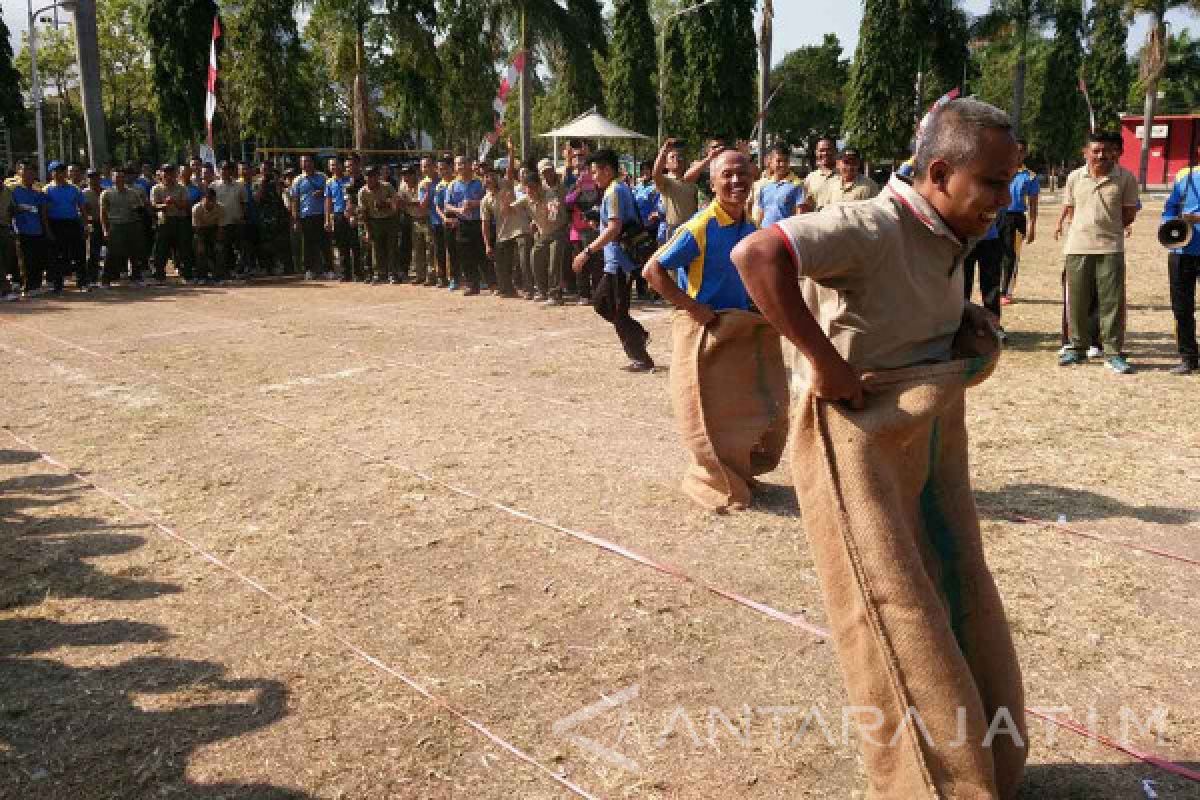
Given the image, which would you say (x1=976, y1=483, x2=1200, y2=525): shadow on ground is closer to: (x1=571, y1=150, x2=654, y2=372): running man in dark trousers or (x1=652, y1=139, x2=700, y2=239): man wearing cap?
(x1=571, y1=150, x2=654, y2=372): running man in dark trousers

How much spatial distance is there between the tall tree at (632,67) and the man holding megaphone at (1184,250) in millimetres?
42345

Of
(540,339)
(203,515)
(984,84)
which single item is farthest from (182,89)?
(984,84)

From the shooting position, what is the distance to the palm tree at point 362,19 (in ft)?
105

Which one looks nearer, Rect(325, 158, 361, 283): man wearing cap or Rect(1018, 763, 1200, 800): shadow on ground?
Rect(1018, 763, 1200, 800): shadow on ground

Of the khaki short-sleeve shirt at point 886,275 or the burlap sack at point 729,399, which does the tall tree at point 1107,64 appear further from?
the khaki short-sleeve shirt at point 886,275

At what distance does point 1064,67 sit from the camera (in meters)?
50.7

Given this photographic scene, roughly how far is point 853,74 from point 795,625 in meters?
46.7

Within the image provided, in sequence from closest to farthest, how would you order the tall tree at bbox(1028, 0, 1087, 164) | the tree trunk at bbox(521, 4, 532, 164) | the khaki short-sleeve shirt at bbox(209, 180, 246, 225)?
the khaki short-sleeve shirt at bbox(209, 180, 246, 225) < the tree trunk at bbox(521, 4, 532, 164) < the tall tree at bbox(1028, 0, 1087, 164)

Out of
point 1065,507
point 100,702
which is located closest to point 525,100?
point 1065,507

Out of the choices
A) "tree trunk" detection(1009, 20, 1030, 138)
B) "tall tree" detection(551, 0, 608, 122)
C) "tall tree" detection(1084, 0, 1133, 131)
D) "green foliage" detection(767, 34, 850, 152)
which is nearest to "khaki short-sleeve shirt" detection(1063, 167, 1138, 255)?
"tall tree" detection(551, 0, 608, 122)

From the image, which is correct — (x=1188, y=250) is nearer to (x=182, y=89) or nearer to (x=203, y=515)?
(x=203, y=515)

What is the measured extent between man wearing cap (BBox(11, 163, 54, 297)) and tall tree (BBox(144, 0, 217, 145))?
24737mm

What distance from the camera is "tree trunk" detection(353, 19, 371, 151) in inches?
1256

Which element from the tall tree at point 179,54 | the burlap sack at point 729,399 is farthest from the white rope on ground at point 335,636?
the tall tree at point 179,54
